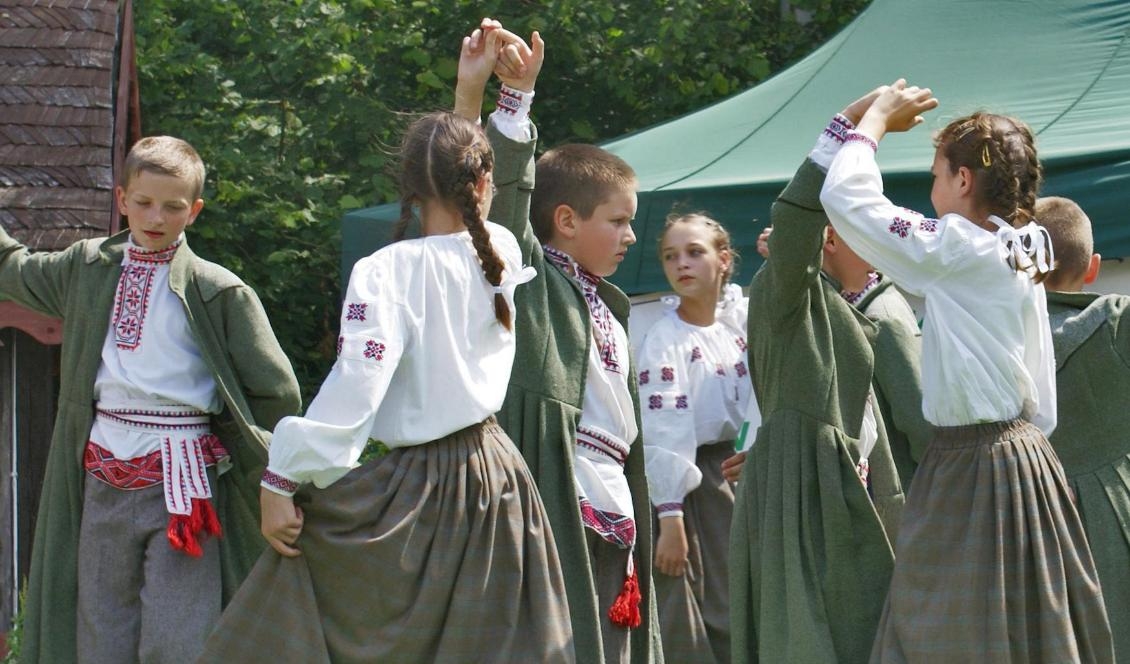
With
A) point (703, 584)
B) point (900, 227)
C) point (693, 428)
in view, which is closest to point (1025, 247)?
point (900, 227)

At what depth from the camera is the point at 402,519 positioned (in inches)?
136

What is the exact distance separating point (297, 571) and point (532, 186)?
1.15m

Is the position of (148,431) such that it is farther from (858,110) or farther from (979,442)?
(979,442)

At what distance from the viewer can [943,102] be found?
7168mm

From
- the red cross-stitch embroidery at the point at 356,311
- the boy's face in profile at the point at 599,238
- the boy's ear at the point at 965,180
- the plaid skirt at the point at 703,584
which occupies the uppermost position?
the boy's ear at the point at 965,180

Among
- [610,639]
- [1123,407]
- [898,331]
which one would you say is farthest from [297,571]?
[1123,407]

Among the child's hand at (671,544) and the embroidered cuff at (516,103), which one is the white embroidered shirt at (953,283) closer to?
the embroidered cuff at (516,103)

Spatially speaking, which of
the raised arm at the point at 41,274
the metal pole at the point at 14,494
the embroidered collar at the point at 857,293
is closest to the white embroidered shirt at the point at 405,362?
the embroidered collar at the point at 857,293

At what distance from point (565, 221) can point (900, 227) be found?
1.07 metres

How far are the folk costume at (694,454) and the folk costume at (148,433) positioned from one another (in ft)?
3.89

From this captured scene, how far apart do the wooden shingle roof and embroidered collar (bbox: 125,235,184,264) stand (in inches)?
86.5

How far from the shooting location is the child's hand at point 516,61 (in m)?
4.01

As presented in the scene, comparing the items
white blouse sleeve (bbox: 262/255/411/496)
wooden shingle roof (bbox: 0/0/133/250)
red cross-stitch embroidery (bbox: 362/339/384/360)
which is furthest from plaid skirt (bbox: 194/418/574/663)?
wooden shingle roof (bbox: 0/0/133/250)

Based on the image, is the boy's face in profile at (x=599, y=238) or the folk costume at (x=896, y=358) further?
the folk costume at (x=896, y=358)
